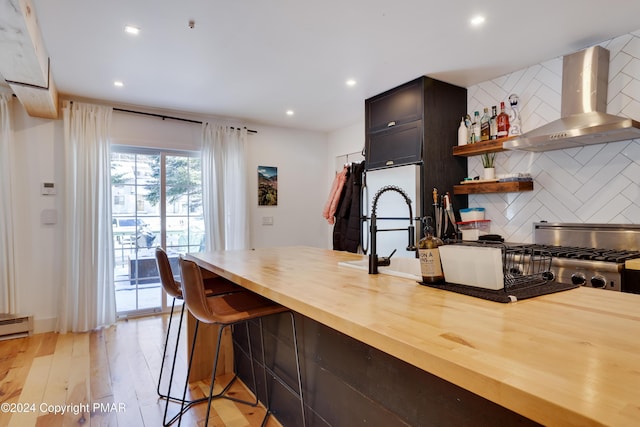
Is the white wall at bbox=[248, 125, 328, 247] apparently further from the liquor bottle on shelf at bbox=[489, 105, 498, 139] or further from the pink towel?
the liquor bottle on shelf at bbox=[489, 105, 498, 139]

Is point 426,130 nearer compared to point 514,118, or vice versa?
point 514,118

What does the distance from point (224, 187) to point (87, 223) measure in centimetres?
149

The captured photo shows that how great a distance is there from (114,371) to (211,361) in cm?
81

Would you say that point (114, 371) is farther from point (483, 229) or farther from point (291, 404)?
point (483, 229)

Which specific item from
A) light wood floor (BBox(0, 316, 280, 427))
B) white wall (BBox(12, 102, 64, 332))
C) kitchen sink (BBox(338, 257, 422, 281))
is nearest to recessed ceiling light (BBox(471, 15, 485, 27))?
kitchen sink (BBox(338, 257, 422, 281))

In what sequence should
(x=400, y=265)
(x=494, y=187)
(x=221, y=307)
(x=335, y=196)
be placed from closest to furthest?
(x=221, y=307) < (x=400, y=265) < (x=494, y=187) < (x=335, y=196)

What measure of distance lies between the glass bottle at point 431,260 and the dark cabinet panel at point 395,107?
2167 mm

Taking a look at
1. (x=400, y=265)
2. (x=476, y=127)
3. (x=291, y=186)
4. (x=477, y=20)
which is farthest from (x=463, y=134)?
(x=291, y=186)

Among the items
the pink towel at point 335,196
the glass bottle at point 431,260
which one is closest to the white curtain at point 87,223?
the pink towel at point 335,196

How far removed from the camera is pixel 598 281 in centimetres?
205

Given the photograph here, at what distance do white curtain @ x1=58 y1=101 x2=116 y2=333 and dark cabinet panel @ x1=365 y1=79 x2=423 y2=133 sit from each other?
286cm

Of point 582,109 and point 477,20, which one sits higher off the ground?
point 477,20

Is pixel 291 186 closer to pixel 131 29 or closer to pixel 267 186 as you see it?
pixel 267 186

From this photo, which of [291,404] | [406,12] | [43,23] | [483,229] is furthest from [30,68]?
[483,229]
